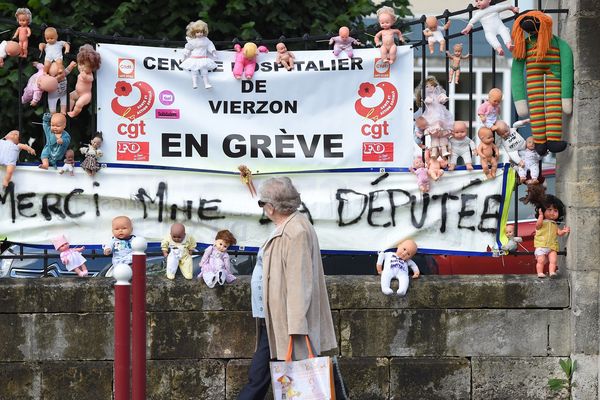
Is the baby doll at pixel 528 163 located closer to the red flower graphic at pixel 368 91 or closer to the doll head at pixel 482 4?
the doll head at pixel 482 4

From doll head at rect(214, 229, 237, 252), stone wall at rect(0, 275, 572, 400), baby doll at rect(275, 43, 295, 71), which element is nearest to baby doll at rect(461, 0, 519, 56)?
baby doll at rect(275, 43, 295, 71)

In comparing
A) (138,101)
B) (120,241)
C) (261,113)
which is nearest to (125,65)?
(138,101)

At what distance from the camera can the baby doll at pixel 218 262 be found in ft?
26.6

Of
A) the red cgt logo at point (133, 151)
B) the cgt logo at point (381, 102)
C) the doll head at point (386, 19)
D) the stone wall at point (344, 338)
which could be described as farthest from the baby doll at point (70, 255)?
the doll head at point (386, 19)

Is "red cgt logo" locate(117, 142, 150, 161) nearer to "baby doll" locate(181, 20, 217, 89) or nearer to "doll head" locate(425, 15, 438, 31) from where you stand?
"baby doll" locate(181, 20, 217, 89)

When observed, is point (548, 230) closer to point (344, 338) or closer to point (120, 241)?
point (344, 338)

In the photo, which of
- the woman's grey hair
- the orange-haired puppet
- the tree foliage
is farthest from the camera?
the tree foliage

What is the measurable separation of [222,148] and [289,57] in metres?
0.80

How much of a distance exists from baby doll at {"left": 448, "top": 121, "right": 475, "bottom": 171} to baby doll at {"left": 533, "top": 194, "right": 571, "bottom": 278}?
1.90 feet

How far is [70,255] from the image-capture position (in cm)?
837

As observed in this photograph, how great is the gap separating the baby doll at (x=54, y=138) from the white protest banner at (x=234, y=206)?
104 mm

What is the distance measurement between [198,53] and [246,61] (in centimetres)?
34

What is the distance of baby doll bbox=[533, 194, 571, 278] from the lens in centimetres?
818

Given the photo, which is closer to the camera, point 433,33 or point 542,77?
point 542,77
